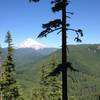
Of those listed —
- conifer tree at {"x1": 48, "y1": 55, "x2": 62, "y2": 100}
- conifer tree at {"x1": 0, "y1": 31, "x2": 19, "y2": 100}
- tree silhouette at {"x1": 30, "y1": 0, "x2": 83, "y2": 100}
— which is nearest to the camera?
tree silhouette at {"x1": 30, "y1": 0, "x2": 83, "y2": 100}

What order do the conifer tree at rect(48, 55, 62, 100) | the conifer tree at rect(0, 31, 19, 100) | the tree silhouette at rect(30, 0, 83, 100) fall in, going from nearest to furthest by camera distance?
the tree silhouette at rect(30, 0, 83, 100)
the conifer tree at rect(0, 31, 19, 100)
the conifer tree at rect(48, 55, 62, 100)

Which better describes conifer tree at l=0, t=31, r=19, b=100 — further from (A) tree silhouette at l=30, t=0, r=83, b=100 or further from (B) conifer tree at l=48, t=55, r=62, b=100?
(A) tree silhouette at l=30, t=0, r=83, b=100

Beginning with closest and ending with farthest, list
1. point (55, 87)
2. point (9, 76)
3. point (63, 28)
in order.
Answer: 1. point (63, 28)
2. point (9, 76)
3. point (55, 87)

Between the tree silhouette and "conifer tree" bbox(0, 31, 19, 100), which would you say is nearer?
the tree silhouette

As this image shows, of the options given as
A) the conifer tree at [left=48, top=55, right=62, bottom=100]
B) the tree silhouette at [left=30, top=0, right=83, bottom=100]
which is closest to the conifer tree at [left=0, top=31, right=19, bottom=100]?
the conifer tree at [left=48, top=55, right=62, bottom=100]

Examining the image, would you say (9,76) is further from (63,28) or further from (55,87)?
(63,28)

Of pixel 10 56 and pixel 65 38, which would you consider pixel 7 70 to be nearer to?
pixel 10 56

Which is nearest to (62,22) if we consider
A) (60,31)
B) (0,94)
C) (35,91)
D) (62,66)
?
(60,31)

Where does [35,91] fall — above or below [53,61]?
below

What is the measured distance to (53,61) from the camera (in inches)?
2249

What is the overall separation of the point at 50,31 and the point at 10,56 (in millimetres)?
36707

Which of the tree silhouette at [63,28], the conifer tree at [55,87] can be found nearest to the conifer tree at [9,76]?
the conifer tree at [55,87]

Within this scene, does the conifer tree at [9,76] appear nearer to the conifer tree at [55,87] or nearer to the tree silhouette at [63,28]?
the conifer tree at [55,87]

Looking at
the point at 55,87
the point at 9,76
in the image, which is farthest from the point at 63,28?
the point at 55,87
